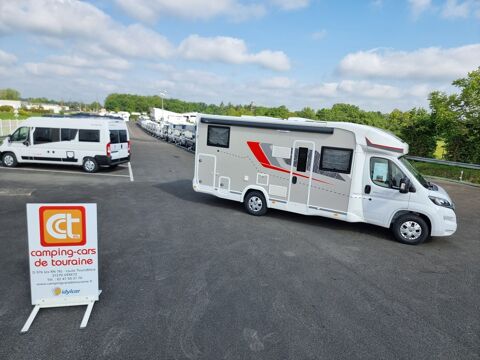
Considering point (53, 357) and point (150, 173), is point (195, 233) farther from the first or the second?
point (150, 173)

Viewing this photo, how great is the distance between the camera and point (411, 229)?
7754 millimetres

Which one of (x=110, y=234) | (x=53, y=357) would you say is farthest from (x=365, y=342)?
(x=110, y=234)

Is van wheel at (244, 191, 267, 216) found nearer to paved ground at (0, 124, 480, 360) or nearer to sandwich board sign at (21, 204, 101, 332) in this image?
paved ground at (0, 124, 480, 360)

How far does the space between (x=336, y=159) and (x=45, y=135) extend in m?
13.3

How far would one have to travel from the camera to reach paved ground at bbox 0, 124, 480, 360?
12.7ft

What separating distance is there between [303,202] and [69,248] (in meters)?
5.98

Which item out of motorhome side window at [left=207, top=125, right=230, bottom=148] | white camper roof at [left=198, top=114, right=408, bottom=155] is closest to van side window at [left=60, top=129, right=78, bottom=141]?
motorhome side window at [left=207, top=125, right=230, bottom=148]

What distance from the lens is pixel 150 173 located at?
1589cm

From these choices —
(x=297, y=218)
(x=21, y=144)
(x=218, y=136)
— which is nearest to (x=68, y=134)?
(x=21, y=144)

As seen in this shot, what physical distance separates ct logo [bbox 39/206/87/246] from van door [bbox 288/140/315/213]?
5.77 meters

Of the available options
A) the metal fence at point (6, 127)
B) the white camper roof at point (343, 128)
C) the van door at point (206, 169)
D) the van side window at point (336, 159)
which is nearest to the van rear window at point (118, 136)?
the van door at point (206, 169)

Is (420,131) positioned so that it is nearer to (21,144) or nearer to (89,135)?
(89,135)

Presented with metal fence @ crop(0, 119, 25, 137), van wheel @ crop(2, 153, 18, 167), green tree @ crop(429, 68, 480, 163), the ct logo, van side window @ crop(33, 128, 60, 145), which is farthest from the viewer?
metal fence @ crop(0, 119, 25, 137)

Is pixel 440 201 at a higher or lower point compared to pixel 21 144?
higher
